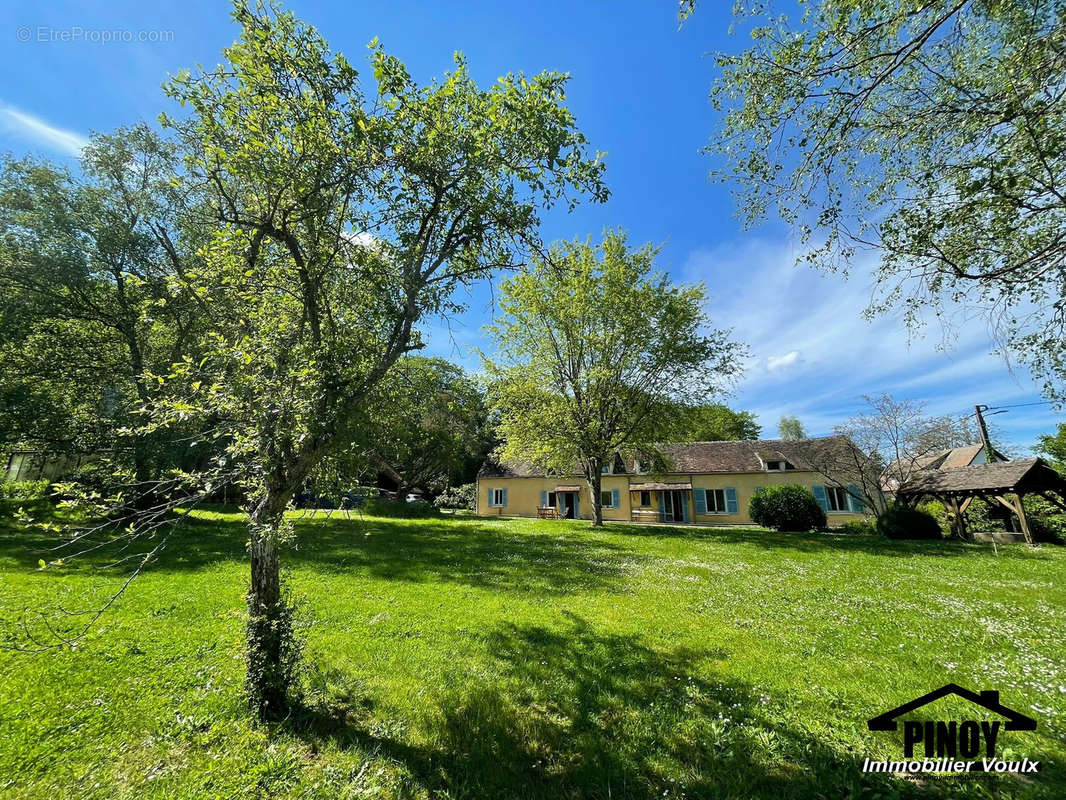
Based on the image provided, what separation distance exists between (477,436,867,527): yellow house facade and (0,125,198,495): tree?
885 inches

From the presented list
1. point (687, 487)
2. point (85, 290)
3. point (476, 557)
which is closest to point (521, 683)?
point (476, 557)

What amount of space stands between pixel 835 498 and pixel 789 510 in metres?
10.1

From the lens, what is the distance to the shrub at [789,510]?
20062mm

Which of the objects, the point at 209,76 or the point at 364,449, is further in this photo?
the point at 364,449

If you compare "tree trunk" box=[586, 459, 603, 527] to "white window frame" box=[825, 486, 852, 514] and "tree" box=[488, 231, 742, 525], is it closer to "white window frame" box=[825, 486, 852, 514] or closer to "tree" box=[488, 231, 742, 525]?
"tree" box=[488, 231, 742, 525]

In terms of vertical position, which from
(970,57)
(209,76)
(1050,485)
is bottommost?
(1050,485)

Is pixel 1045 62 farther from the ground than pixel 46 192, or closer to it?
closer to it

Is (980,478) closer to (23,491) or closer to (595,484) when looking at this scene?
(595,484)

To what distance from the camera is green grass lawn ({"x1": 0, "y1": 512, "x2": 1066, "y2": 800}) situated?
10.5ft

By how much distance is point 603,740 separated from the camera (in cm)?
365

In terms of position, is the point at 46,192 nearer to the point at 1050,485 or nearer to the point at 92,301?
the point at 92,301

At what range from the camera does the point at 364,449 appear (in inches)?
180

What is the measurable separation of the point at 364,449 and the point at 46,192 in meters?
18.0

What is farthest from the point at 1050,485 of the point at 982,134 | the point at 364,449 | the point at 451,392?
the point at 364,449
